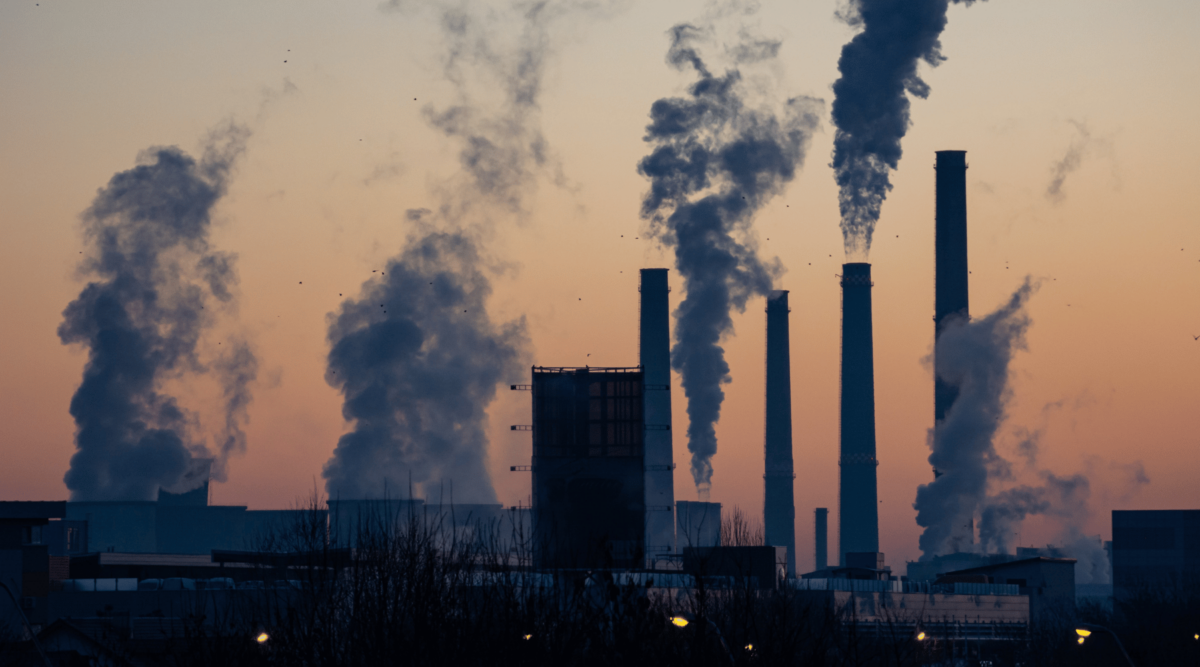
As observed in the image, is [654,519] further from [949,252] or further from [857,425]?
[949,252]

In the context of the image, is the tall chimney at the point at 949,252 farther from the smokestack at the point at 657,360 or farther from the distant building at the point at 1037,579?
the smokestack at the point at 657,360

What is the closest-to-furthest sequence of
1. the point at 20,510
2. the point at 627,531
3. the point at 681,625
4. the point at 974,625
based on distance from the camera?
the point at 681,625 < the point at 20,510 < the point at 627,531 < the point at 974,625

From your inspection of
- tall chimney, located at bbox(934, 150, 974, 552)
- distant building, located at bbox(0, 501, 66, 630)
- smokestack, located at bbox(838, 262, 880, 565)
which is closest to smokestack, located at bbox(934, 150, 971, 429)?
tall chimney, located at bbox(934, 150, 974, 552)

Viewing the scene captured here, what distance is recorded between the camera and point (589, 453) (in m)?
61.0

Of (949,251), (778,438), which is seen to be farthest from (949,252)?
(778,438)

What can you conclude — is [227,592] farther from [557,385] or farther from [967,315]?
[967,315]

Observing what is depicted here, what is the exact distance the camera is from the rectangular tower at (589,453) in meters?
60.3

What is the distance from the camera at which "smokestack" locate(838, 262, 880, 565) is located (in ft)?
314

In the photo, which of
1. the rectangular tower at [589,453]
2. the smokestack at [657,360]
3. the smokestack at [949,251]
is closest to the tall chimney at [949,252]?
the smokestack at [949,251]

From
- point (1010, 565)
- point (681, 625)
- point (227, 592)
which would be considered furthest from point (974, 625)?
point (681, 625)

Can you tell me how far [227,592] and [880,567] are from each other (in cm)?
6080

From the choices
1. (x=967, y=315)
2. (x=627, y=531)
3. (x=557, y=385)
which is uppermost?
(x=967, y=315)

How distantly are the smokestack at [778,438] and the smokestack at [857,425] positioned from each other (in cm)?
494

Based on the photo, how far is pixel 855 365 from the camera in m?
96.8
